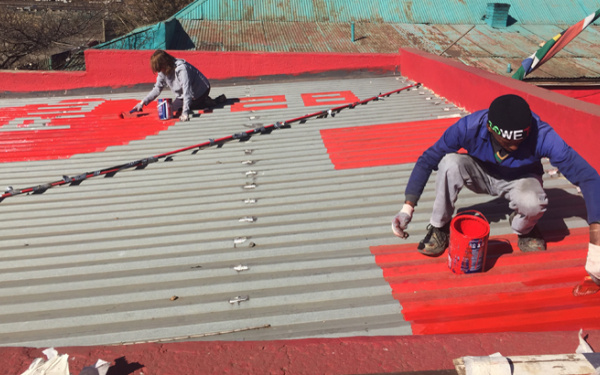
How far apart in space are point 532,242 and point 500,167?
1.85ft

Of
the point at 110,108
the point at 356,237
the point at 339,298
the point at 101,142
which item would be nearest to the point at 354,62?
the point at 110,108

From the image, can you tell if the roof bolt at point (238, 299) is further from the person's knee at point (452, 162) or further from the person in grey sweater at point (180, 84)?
the person in grey sweater at point (180, 84)

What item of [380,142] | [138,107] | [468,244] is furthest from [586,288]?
[138,107]

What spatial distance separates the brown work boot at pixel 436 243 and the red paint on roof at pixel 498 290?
0.16ft

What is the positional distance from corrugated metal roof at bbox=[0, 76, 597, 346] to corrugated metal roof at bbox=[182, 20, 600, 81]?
31.2ft

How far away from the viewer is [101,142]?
565 centimetres

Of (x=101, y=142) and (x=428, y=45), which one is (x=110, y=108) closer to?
(x=101, y=142)

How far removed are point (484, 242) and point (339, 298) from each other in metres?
0.95

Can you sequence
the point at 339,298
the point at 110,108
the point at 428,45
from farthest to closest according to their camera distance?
1. the point at 428,45
2. the point at 110,108
3. the point at 339,298

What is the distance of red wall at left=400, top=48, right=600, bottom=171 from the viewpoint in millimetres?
3553

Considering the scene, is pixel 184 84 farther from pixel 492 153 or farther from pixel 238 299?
pixel 492 153

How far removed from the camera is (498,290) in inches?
103

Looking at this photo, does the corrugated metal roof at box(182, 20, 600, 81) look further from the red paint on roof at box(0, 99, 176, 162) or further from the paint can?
the paint can

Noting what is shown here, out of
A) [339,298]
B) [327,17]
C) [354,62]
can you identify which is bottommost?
[339,298]
